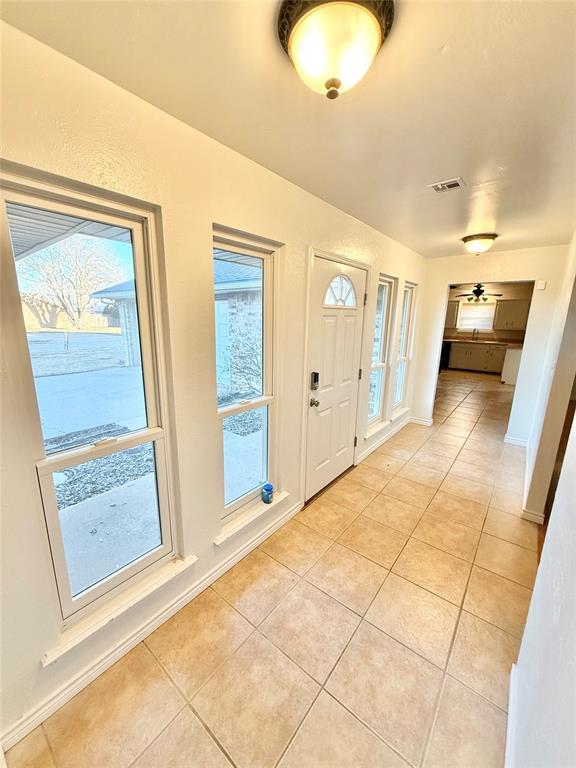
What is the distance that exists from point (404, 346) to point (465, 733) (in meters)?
3.62

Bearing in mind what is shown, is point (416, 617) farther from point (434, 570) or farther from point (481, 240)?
point (481, 240)

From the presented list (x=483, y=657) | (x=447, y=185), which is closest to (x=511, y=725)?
Result: (x=483, y=657)

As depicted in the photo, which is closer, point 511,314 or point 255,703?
point 255,703

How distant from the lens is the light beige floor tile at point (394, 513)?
7.47ft

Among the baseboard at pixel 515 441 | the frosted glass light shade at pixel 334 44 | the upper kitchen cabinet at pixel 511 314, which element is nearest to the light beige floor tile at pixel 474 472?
the baseboard at pixel 515 441

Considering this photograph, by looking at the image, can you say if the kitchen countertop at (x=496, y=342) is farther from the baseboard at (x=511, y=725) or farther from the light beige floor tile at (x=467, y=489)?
the baseboard at (x=511, y=725)

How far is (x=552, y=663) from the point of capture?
78 cm

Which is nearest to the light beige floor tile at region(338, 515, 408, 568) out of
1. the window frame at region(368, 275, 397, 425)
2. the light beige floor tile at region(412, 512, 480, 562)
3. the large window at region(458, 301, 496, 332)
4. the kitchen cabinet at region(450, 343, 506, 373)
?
the light beige floor tile at region(412, 512, 480, 562)

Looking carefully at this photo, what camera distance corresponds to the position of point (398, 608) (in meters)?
1.63

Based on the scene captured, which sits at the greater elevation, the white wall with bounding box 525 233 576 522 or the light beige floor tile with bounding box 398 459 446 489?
the white wall with bounding box 525 233 576 522

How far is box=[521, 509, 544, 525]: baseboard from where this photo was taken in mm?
2332

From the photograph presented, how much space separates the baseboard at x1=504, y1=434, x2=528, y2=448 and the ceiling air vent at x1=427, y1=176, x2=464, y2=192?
3.27 m

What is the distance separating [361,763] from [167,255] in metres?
2.11

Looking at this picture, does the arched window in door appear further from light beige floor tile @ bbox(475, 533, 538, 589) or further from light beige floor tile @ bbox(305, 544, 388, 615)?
light beige floor tile @ bbox(475, 533, 538, 589)
